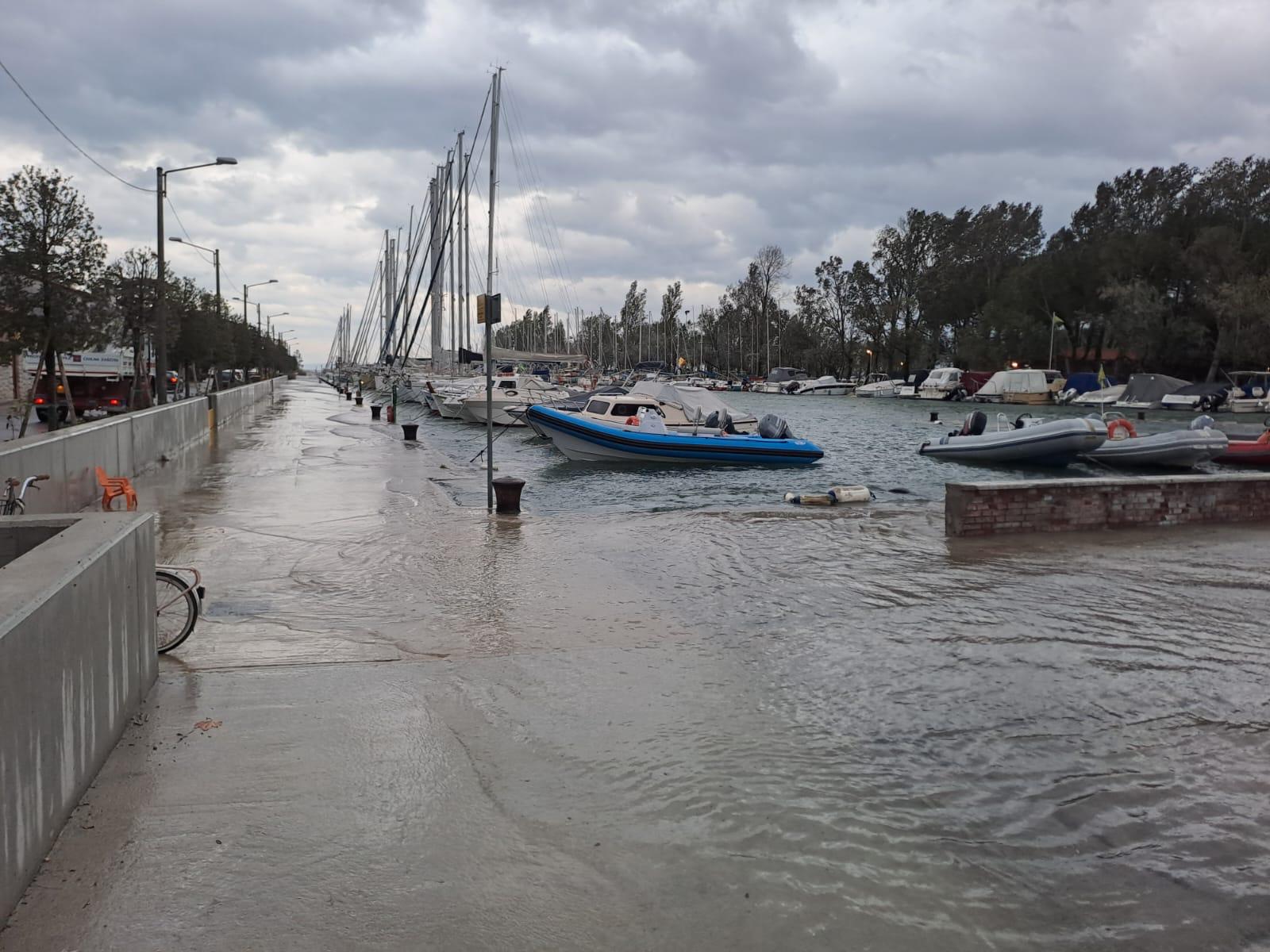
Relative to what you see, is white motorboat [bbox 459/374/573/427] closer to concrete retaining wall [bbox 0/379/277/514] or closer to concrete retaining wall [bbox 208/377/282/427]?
concrete retaining wall [bbox 208/377/282/427]

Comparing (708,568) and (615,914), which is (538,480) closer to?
(708,568)

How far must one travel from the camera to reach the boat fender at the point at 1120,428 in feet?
85.7

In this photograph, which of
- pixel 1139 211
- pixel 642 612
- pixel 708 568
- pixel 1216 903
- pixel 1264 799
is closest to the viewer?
pixel 1216 903

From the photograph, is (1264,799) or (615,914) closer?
(615,914)

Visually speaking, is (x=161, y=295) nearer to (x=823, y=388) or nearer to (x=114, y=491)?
(x=114, y=491)

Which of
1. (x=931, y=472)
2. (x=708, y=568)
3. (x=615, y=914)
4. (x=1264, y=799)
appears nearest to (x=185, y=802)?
(x=615, y=914)

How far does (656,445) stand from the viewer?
24.4 m

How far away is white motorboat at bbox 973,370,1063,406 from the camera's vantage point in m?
68.8

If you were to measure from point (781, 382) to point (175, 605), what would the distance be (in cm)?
9785

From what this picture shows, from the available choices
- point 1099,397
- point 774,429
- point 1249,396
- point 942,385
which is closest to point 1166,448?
point 774,429

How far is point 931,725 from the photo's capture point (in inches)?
212

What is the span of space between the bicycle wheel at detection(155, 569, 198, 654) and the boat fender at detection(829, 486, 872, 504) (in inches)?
436

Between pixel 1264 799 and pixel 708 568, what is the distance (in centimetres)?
592

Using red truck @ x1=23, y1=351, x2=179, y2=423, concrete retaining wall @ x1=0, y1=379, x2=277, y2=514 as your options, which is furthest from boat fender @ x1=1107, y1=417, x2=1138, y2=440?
red truck @ x1=23, y1=351, x2=179, y2=423
